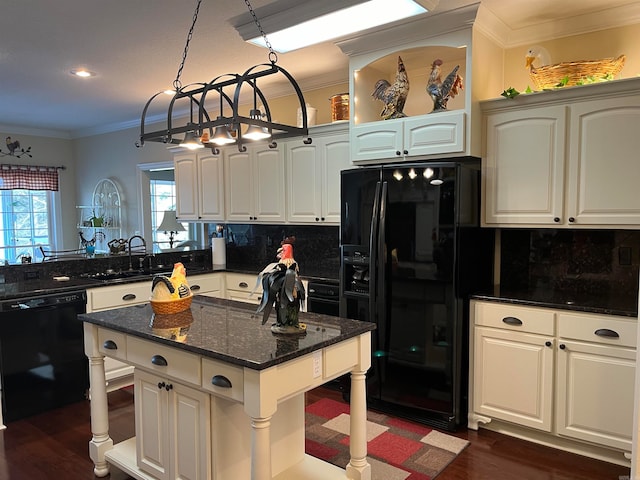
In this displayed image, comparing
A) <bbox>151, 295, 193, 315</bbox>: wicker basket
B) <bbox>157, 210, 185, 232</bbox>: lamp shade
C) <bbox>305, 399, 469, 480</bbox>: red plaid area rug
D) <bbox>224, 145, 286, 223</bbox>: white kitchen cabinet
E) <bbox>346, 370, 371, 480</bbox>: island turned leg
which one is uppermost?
<bbox>224, 145, 286, 223</bbox>: white kitchen cabinet

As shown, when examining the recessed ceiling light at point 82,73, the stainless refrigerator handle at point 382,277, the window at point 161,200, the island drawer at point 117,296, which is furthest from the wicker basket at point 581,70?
the window at point 161,200

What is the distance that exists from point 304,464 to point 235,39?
2683 millimetres

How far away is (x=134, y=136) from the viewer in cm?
638

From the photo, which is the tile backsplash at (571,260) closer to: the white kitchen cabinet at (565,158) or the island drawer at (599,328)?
the white kitchen cabinet at (565,158)

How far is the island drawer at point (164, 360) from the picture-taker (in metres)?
2.03

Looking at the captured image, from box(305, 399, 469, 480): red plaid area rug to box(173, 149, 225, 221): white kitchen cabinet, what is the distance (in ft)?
7.98

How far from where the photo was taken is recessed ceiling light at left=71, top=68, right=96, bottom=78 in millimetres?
3971

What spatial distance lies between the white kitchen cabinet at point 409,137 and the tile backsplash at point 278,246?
1.08 metres

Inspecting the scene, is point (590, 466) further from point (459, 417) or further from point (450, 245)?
point (450, 245)

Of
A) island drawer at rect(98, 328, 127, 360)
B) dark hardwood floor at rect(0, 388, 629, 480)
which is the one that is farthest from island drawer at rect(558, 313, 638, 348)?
island drawer at rect(98, 328, 127, 360)

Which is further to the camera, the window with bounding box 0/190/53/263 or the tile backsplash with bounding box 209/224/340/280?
the window with bounding box 0/190/53/263

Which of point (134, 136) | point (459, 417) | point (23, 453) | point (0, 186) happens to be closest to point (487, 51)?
point (459, 417)

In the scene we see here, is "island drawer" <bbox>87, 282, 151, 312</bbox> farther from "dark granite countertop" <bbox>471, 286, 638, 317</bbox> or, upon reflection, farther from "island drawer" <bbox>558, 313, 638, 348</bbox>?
"island drawer" <bbox>558, 313, 638, 348</bbox>

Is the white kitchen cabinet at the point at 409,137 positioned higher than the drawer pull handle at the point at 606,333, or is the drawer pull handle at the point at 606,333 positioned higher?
the white kitchen cabinet at the point at 409,137
